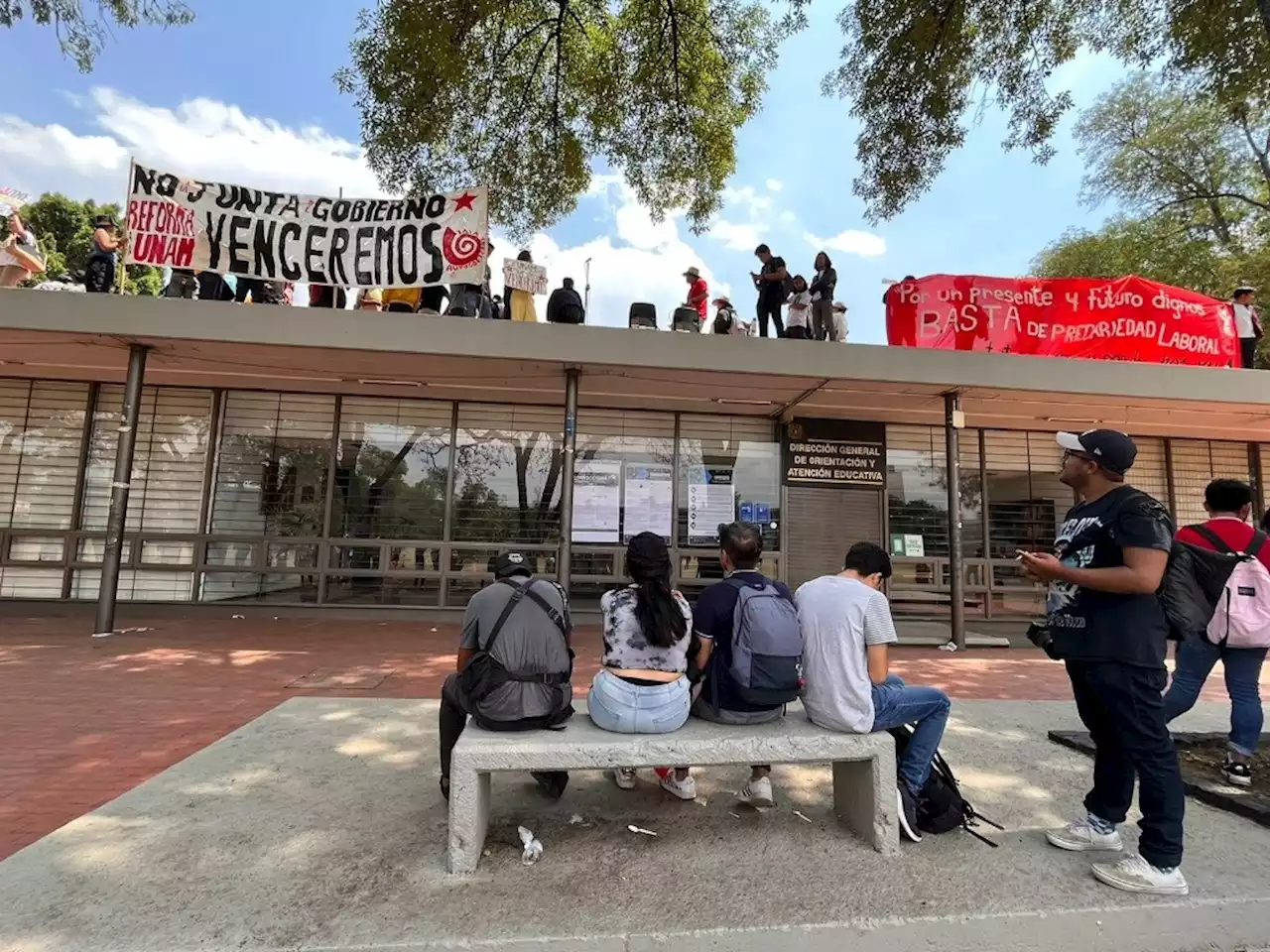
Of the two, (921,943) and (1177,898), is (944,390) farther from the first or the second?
(921,943)

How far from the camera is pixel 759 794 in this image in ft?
11.1

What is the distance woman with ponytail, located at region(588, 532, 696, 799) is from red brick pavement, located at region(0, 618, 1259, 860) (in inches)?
104

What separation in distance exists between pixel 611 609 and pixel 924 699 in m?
1.46

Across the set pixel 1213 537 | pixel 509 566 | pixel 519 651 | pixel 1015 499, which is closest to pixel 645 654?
pixel 519 651

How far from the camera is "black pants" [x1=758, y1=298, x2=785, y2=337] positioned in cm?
1002

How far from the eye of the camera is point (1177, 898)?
257 cm

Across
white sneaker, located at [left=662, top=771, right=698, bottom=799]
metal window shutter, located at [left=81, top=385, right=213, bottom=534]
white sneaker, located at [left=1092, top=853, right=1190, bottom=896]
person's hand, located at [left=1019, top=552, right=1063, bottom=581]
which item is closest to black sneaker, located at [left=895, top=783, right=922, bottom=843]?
white sneaker, located at [left=1092, top=853, right=1190, bottom=896]

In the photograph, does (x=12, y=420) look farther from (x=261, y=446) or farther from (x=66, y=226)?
(x=66, y=226)

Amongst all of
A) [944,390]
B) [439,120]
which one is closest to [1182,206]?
[944,390]

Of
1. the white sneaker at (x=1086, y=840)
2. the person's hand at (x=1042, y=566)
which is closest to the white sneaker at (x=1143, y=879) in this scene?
the white sneaker at (x=1086, y=840)

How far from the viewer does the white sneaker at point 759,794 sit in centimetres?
338

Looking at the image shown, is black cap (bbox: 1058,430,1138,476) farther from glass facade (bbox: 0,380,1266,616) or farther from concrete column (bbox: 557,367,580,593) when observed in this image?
glass facade (bbox: 0,380,1266,616)

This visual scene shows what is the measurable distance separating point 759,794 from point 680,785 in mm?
Result: 403

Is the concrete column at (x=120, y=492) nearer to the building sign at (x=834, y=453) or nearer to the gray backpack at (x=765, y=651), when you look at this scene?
the gray backpack at (x=765, y=651)
